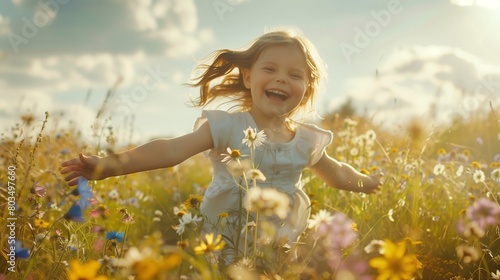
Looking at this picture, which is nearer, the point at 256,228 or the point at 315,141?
Result: the point at 256,228

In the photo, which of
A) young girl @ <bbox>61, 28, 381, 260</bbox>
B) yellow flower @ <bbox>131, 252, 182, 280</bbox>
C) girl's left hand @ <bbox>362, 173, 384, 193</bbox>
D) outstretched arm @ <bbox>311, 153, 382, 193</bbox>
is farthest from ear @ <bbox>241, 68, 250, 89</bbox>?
yellow flower @ <bbox>131, 252, 182, 280</bbox>

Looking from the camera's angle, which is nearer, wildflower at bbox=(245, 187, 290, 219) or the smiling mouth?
wildflower at bbox=(245, 187, 290, 219)

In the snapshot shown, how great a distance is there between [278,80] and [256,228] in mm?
1516

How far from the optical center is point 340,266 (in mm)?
2490

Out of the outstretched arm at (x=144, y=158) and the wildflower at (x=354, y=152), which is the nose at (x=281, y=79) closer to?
the outstretched arm at (x=144, y=158)

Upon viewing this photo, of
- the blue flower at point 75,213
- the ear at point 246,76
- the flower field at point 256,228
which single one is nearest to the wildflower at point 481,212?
the flower field at point 256,228

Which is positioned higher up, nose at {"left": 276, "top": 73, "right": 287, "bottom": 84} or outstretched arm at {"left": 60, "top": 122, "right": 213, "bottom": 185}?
nose at {"left": 276, "top": 73, "right": 287, "bottom": 84}

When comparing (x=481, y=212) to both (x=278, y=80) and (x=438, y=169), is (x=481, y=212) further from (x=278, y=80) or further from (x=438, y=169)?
(x=438, y=169)

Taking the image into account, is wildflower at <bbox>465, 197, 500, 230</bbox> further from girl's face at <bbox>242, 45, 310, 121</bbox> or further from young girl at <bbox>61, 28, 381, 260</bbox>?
girl's face at <bbox>242, 45, 310, 121</bbox>

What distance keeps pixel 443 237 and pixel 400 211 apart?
40cm

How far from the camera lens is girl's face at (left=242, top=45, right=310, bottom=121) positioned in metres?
3.10

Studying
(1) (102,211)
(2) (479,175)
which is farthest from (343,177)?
(1) (102,211)

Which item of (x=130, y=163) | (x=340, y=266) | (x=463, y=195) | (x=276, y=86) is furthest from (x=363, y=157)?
(x=130, y=163)

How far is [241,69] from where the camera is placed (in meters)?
3.52
